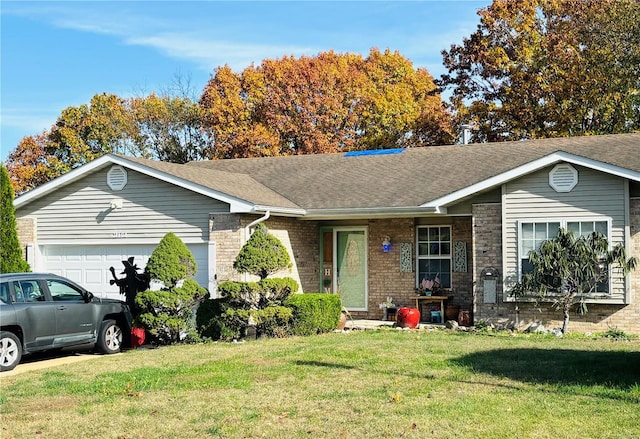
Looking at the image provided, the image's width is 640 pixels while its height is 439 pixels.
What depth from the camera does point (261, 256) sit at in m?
15.1

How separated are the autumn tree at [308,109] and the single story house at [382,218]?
613 inches

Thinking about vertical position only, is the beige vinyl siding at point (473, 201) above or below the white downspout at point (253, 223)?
above

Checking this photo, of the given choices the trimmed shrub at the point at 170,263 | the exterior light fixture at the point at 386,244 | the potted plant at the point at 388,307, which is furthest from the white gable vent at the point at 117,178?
the potted plant at the point at 388,307

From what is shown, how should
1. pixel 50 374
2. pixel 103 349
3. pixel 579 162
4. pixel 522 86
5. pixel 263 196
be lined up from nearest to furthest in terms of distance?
pixel 50 374
pixel 103 349
pixel 579 162
pixel 263 196
pixel 522 86

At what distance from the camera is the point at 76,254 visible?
62.3ft

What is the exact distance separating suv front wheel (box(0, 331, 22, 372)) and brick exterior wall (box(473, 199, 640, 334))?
9.32 meters

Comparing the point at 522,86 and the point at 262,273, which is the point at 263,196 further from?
the point at 522,86

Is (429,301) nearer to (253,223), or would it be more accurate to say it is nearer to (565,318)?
(565,318)

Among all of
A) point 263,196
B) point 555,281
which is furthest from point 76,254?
point 555,281

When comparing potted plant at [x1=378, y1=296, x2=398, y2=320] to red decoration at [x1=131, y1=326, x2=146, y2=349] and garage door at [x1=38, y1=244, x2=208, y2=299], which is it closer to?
garage door at [x1=38, y1=244, x2=208, y2=299]

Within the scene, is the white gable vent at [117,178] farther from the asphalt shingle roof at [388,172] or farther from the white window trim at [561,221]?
the white window trim at [561,221]

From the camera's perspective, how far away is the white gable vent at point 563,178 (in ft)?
51.4

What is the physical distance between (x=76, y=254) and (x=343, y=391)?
447 inches

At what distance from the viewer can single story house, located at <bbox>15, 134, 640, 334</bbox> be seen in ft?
51.3
